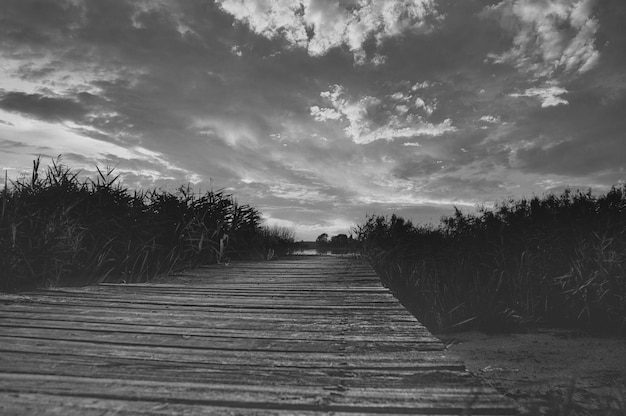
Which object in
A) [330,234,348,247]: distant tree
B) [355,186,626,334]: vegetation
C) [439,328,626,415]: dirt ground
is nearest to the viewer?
[439,328,626,415]: dirt ground

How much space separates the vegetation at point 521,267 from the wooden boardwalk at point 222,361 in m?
3.80

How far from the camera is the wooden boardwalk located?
3.93 feet

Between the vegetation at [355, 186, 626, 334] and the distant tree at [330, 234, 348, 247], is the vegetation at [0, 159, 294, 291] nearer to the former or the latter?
the vegetation at [355, 186, 626, 334]

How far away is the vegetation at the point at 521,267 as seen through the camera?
5758mm

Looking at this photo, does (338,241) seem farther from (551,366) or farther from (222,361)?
(222,361)

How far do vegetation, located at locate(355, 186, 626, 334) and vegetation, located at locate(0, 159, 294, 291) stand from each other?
9.86 feet

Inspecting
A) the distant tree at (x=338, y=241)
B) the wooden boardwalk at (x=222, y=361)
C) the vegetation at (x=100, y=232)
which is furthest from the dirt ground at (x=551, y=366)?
the distant tree at (x=338, y=241)

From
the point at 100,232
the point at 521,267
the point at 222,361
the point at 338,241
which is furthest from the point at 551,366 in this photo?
the point at 338,241

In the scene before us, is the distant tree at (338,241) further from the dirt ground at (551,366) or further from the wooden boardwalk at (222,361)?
the wooden boardwalk at (222,361)

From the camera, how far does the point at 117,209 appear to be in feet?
18.8

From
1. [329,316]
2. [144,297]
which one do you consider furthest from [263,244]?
[329,316]

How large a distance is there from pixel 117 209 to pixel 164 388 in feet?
16.3

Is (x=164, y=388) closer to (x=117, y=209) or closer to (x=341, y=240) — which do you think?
(x=117, y=209)

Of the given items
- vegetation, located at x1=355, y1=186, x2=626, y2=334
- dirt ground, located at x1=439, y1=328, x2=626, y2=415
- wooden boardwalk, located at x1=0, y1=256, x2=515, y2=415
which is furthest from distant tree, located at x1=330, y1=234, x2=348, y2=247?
wooden boardwalk, located at x1=0, y1=256, x2=515, y2=415
